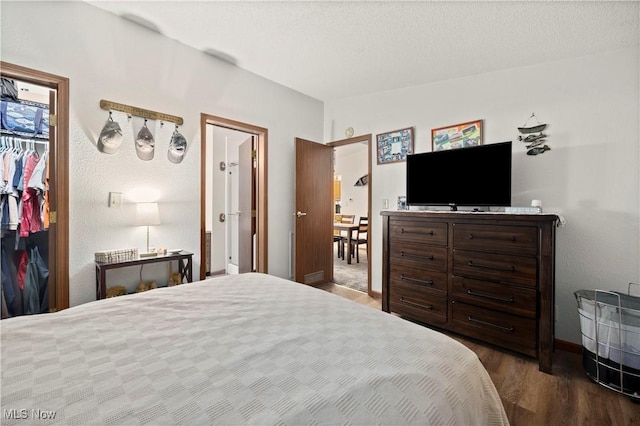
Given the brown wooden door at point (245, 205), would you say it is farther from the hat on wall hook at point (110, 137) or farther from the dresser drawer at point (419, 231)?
the dresser drawer at point (419, 231)

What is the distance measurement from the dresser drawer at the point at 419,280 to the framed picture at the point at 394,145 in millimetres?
1380

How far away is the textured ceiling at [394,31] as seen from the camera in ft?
6.66

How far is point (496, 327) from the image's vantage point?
2256 millimetres

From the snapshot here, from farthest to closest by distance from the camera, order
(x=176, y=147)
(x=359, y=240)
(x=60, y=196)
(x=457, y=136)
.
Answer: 1. (x=359, y=240)
2. (x=457, y=136)
3. (x=176, y=147)
4. (x=60, y=196)

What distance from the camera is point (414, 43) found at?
2.49m

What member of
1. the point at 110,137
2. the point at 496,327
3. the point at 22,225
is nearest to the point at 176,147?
the point at 110,137

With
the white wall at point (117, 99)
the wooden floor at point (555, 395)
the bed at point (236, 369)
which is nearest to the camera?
the bed at point (236, 369)

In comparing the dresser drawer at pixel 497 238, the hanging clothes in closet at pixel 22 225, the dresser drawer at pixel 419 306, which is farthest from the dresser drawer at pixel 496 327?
the hanging clothes in closet at pixel 22 225

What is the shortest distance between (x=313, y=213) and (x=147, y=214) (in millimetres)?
2135

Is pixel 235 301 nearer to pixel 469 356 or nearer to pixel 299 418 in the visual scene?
pixel 299 418

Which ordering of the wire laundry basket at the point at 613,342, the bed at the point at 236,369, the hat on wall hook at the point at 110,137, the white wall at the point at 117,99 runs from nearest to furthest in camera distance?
the bed at the point at 236,369 → the wire laundry basket at the point at 613,342 → the white wall at the point at 117,99 → the hat on wall hook at the point at 110,137

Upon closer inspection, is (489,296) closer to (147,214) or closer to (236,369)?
(236,369)

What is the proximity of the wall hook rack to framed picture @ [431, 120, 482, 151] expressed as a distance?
106 inches

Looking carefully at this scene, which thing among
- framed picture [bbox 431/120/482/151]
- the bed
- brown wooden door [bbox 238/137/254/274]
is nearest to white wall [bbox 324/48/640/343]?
framed picture [bbox 431/120/482/151]
